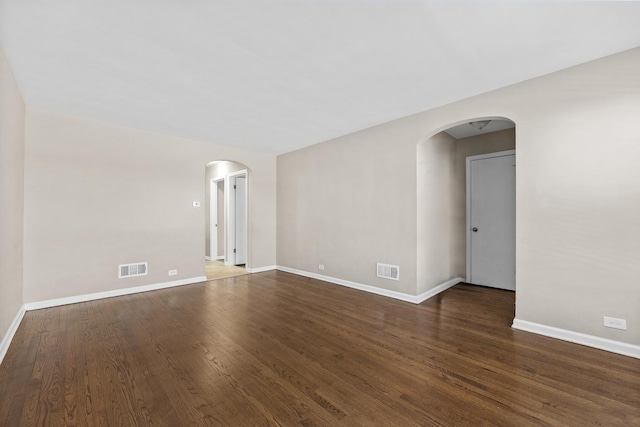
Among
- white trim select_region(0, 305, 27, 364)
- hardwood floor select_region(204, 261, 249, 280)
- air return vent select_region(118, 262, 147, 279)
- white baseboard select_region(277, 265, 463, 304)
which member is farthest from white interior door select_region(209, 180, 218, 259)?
white trim select_region(0, 305, 27, 364)

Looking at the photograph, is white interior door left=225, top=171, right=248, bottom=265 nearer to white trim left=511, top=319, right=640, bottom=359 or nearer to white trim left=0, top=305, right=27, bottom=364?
white trim left=0, top=305, right=27, bottom=364

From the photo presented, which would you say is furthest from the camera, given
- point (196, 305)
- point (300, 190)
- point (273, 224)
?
point (273, 224)

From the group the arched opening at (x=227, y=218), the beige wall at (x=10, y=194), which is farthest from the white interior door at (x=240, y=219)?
the beige wall at (x=10, y=194)

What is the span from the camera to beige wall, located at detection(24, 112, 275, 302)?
351 centimetres

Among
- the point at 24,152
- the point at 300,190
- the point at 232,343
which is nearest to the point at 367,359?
the point at 232,343

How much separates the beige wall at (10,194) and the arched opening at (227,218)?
3.15 meters

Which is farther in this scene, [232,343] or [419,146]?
[419,146]

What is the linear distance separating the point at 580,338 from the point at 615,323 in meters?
0.30

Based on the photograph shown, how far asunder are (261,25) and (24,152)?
3.72 metres

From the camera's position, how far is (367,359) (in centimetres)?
227

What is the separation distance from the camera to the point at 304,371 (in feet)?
6.83

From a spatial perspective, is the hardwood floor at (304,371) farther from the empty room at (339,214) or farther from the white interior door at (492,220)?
the white interior door at (492,220)

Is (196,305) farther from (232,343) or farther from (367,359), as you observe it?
(367,359)

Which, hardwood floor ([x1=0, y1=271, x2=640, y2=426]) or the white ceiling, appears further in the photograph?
the white ceiling
